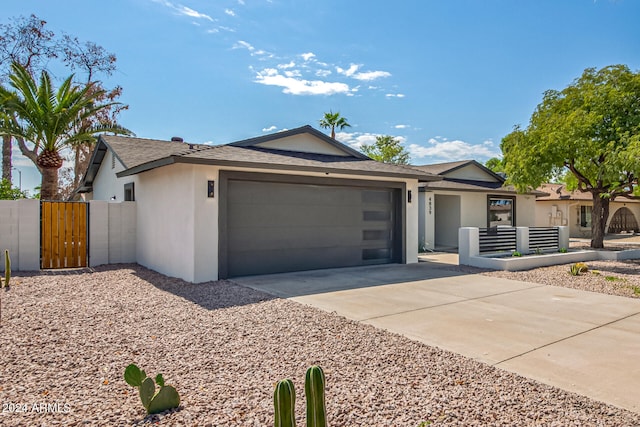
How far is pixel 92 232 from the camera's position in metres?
11.1

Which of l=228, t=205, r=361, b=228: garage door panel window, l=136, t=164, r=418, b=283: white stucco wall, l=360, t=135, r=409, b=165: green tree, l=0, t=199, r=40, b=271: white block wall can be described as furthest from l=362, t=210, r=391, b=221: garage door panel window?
l=360, t=135, r=409, b=165: green tree

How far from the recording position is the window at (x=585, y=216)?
27.1m

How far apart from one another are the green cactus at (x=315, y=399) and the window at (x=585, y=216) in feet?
98.9

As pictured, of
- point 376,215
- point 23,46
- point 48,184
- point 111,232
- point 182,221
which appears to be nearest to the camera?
point 182,221

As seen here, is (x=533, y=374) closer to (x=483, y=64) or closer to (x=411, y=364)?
(x=411, y=364)

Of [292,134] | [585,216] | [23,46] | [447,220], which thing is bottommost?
[447,220]

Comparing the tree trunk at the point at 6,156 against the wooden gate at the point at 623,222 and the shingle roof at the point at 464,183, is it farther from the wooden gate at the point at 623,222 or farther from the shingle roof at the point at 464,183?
the wooden gate at the point at 623,222

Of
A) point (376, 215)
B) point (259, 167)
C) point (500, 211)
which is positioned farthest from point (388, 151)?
point (259, 167)

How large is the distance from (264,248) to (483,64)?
10490 millimetres

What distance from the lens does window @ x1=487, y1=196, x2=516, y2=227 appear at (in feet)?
61.4

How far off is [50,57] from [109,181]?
1478 centimetres

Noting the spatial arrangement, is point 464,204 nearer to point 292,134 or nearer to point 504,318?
point 292,134

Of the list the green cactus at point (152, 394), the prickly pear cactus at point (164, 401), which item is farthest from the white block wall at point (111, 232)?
the prickly pear cactus at point (164, 401)

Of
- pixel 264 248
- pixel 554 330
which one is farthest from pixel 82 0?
pixel 554 330
